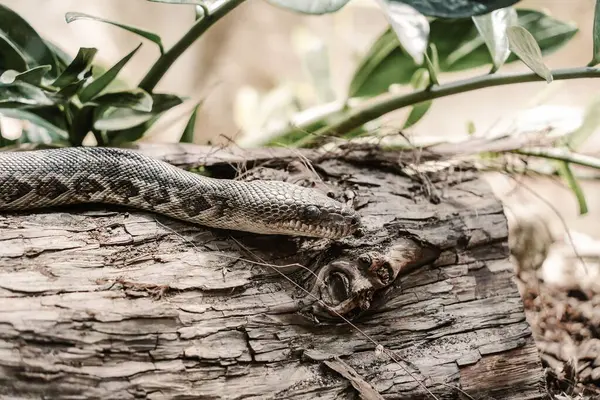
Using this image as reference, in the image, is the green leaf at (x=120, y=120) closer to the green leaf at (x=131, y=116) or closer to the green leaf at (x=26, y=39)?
the green leaf at (x=131, y=116)

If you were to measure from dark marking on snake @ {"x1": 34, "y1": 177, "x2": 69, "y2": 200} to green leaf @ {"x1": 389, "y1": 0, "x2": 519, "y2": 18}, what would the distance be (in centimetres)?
196

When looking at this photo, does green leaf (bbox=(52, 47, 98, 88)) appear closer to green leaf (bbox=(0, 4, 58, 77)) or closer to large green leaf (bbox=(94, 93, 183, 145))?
green leaf (bbox=(0, 4, 58, 77))

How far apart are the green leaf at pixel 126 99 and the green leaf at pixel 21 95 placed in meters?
0.29

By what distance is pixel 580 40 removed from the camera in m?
7.17

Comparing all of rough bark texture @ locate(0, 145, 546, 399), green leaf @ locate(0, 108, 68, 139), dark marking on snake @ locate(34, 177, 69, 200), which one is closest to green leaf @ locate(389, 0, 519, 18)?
rough bark texture @ locate(0, 145, 546, 399)

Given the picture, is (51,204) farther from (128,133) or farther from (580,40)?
(580,40)

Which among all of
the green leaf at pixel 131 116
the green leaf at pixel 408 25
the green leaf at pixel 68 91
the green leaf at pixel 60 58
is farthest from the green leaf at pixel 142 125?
the green leaf at pixel 408 25

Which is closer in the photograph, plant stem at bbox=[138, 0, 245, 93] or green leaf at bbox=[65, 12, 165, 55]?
green leaf at bbox=[65, 12, 165, 55]

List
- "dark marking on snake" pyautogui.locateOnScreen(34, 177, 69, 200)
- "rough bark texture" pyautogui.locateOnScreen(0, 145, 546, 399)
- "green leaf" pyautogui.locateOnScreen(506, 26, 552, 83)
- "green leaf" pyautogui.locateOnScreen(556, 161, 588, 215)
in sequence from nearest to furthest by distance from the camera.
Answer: "rough bark texture" pyautogui.locateOnScreen(0, 145, 546, 399) → "green leaf" pyautogui.locateOnScreen(506, 26, 552, 83) → "dark marking on snake" pyautogui.locateOnScreen(34, 177, 69, 200) → "green leaf" pyautogui.locateOnScreen(556, 161, 588, 215)

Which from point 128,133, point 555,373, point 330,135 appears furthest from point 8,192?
point 555,373

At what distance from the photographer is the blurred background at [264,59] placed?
6.42 meters

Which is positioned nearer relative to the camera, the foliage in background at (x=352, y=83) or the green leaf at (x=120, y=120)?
the foliage in background at (x=352, y=83)

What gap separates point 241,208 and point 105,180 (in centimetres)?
75

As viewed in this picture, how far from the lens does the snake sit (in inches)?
116
